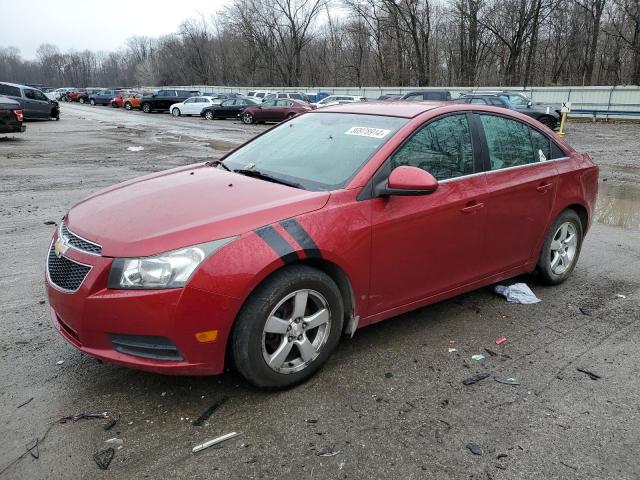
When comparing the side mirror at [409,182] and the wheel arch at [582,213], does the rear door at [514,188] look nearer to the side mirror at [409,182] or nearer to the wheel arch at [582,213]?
the wheel arch at [582,213]

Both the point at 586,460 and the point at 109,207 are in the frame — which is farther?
the point at 109,207

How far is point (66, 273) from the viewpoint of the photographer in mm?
2957

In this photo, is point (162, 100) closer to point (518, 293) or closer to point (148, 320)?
point (518, 293)


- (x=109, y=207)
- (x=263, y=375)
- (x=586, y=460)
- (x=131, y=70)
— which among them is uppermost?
(x=131, y=70)

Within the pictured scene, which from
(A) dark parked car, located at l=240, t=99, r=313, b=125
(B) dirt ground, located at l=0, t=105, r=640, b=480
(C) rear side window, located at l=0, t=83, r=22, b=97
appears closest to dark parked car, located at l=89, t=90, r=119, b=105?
(C) rear side window, located at l=0, t=83, r=22, b=97

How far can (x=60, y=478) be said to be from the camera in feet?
8.01

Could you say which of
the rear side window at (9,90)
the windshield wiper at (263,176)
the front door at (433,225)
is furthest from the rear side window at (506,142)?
the rear side window at (9,90)

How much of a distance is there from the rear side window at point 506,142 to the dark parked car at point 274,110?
1001 inches

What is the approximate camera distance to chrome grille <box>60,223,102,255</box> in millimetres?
2859

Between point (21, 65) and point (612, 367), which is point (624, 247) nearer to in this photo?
point (612, 367)

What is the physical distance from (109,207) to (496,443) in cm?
263

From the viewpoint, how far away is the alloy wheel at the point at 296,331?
9.89 ft

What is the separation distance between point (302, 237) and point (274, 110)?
27.4 metres

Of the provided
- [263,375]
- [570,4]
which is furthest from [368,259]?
[570,4]
